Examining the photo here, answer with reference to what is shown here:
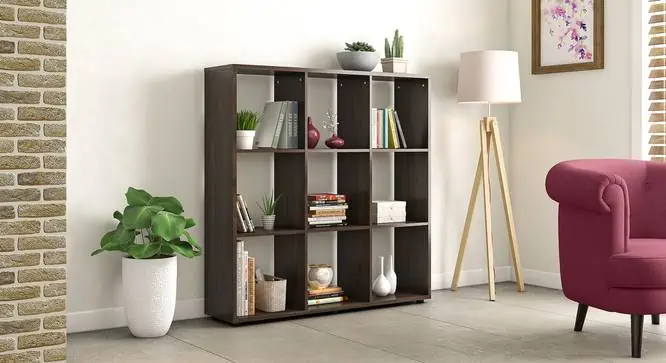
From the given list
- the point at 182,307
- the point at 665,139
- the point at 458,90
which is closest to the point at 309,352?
Answer: the point at 182,307

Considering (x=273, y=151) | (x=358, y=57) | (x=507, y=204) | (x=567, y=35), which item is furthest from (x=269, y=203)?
(x=567, y=35)

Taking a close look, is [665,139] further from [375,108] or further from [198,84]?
[198,84]

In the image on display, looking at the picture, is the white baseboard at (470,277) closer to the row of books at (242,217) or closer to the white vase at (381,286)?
the white vase at (381,286)

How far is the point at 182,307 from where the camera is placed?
4902 mm

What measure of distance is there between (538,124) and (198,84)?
239 cm

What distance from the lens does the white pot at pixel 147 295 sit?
174 inches

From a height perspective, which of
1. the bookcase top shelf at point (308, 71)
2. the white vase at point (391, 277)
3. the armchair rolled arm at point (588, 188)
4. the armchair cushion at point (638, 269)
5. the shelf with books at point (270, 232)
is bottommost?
the white vase at point (391, 277)

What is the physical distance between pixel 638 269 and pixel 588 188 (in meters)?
0.41

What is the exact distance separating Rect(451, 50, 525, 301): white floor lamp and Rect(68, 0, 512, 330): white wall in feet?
1.84

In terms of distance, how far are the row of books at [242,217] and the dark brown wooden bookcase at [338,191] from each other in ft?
0.15

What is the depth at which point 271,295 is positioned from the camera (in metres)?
4.88

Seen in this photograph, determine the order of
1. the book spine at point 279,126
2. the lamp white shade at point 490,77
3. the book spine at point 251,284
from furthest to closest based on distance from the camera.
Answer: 1. the lamp white shade at point 490,77
2. the book spine at point 279,126
3. the book spine at point 251,284

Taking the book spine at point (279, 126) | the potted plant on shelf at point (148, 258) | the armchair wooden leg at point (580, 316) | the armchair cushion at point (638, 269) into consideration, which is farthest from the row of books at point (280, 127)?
the armchair cushion at point (638, 269)

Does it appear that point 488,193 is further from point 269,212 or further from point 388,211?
point 269,212
